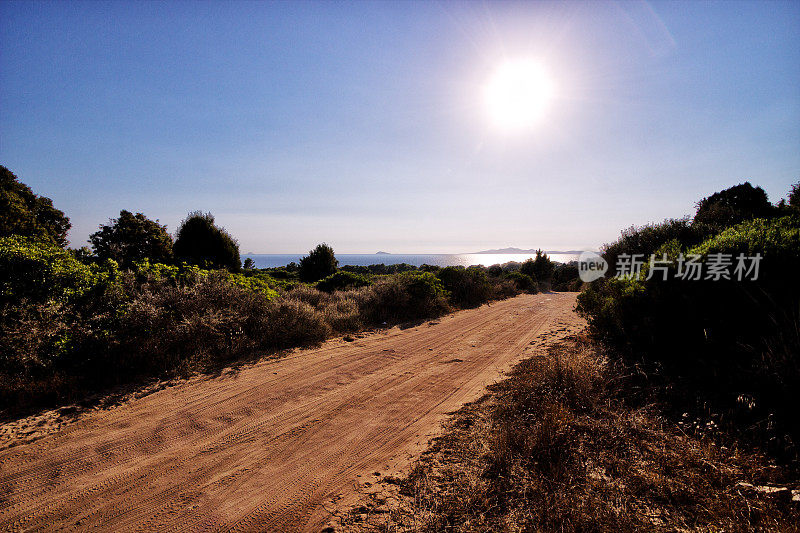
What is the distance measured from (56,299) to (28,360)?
51.0 inches

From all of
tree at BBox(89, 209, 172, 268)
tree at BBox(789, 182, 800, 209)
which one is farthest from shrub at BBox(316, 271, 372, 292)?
tree at BBox(789, 182, 800, 209)

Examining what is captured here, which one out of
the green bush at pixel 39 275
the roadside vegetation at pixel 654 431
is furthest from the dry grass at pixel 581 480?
the green bush at pixel 39 275

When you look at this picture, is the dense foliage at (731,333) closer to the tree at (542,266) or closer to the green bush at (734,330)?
the green bush at (734,330)

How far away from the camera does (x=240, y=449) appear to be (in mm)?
3562

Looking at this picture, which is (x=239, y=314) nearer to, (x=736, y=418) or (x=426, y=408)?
(x=426, y=408)

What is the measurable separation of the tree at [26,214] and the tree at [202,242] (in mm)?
4901

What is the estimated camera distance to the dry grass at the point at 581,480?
7.70ft

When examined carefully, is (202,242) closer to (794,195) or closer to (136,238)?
(136,238)

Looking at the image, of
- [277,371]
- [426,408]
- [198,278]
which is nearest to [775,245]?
[426,408]

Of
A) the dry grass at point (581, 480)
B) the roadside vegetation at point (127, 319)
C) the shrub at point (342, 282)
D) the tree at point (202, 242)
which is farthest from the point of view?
the tree at point (202, 242)

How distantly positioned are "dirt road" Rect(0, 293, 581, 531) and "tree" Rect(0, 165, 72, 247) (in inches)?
401

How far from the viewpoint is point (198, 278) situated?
286 inches

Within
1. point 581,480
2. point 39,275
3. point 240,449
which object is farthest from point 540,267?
point 39,275

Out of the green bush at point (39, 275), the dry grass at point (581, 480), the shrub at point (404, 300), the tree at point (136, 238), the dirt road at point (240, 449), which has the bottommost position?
the dirt road at point (240, 449)
